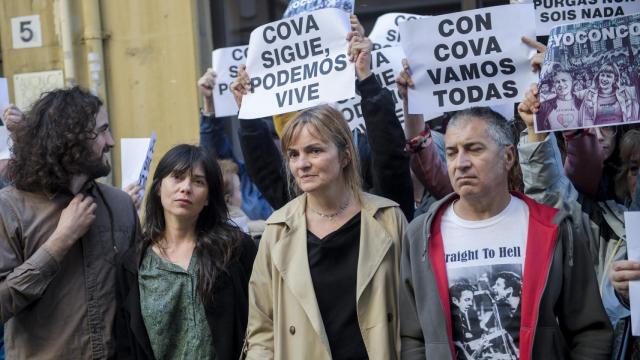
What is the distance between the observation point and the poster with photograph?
3.76 meters

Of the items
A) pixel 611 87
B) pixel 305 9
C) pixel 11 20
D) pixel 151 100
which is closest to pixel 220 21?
pixel 151 100

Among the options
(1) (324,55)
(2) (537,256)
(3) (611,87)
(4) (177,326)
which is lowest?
(4) (177,326)

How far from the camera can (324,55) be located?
15.3 ft

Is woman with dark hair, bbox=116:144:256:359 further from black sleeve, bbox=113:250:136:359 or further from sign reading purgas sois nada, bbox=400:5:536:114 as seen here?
sign reading purgas sois nada, bbox=400:5:536:114

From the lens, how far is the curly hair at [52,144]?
3994mm

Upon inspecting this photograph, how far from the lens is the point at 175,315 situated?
3895mm

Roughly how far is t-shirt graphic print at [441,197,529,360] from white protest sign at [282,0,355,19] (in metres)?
1.79

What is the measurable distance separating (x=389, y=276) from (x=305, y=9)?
1944mm

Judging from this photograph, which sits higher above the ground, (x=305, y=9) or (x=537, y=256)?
(x=305, y=9)

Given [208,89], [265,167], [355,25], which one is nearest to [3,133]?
[208,89]

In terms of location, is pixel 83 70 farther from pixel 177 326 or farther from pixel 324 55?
A: pixel 177 326

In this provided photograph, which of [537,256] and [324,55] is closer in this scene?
[537,256]

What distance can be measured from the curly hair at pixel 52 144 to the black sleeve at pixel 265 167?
31.3 inches

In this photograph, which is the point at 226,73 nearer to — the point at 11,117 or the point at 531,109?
the point at 11,117
